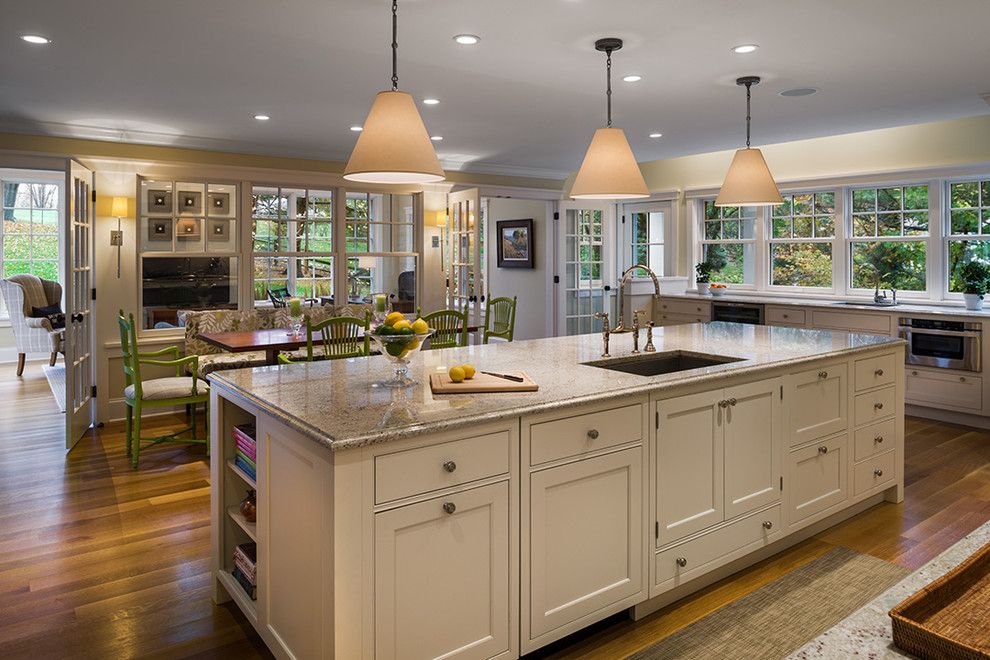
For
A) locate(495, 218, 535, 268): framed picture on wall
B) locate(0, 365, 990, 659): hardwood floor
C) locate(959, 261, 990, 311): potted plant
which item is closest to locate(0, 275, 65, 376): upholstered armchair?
locate(0, 365, 990, 659): hardwood floor

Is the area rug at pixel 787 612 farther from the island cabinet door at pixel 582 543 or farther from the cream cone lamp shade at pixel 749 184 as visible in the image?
the cream cone lamp shade at pixel 749 184

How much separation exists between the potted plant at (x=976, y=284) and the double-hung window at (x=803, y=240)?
1434 millimetres

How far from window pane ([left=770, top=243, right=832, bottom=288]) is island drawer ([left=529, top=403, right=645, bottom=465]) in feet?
18.2

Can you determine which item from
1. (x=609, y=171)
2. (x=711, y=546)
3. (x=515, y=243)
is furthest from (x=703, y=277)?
(x=711, y=546)

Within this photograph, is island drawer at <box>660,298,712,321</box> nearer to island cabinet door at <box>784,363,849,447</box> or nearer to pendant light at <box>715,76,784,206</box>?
pendant light at <box>715,76,784,206</box>

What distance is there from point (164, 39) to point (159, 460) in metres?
2.74

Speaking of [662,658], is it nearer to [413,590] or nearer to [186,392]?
[413,590]

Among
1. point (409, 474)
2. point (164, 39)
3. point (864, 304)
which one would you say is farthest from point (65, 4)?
point (864, 304)

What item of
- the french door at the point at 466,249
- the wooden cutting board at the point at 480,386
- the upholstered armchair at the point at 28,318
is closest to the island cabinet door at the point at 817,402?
the wooden cutting board at the point at 480,386

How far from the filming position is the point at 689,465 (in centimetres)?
269

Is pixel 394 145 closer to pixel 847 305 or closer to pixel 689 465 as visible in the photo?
pixel 689 465

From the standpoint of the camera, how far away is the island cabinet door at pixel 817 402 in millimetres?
3139

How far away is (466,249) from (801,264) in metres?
3.50

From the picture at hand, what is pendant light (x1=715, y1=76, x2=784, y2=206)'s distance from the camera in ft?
12.4
